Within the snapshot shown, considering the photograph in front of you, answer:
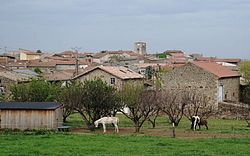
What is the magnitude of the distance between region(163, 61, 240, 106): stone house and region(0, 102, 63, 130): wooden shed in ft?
89.3

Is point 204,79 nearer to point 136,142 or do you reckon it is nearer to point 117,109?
point 117,109

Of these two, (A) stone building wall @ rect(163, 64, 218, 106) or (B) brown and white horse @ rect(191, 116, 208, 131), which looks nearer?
(B) brown and white horse @ rect(191, 116, 208, 131)

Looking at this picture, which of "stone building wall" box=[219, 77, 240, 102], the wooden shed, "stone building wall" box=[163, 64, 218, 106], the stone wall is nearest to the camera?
the wooden shed

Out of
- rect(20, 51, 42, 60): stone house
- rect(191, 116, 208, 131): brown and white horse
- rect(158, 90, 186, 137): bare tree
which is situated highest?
rect(20, 51, 42, 60): stone house

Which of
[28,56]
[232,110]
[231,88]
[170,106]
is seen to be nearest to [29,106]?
[170,106]

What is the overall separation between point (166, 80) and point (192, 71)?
4135mm

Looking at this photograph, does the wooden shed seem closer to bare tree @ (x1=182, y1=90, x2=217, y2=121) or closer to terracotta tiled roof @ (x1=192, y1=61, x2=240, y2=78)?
bare tree @ (x1=182, y1=90, x2=217, y2=121)

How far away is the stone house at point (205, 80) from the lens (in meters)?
62.0

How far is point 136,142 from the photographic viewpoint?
29.5 m

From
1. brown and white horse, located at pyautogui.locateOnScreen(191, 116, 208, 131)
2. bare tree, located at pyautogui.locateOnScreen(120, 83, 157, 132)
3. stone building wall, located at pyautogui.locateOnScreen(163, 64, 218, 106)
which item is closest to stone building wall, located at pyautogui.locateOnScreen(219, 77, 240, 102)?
stone building wall, located at pyautogui.locateOnScreen(163, 64, 218, 106)

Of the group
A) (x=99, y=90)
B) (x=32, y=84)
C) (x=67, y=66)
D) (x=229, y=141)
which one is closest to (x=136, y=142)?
(x=229, y=141)

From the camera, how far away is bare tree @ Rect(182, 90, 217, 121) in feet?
177

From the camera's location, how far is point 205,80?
62.3m

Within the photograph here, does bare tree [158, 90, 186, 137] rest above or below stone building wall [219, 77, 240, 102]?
below
